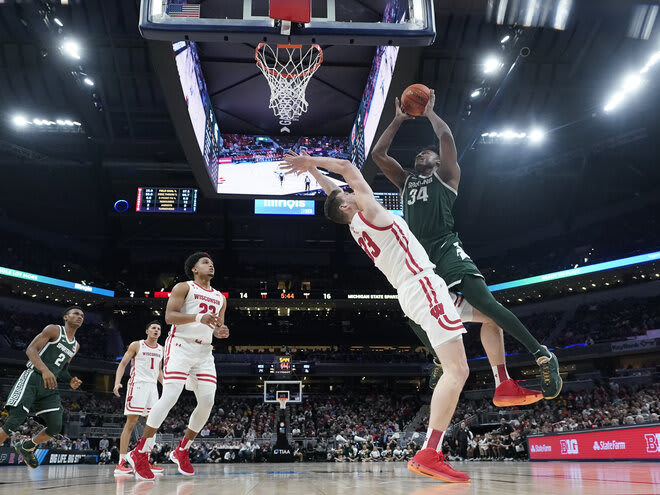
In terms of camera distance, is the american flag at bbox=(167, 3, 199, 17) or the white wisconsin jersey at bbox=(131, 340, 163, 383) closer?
the american flag at bbox=(167, 3, 199, 17)

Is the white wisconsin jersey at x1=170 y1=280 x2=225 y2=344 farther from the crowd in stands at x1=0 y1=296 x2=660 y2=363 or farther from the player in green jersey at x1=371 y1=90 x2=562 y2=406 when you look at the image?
the crowd in stands at x1=0 y1=296 x2=660 y2=363

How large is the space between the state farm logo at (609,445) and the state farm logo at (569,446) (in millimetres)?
688

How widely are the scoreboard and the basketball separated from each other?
16.1 meters

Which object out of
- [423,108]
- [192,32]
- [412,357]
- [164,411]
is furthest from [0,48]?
[412,357]

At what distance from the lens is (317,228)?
28438 mm

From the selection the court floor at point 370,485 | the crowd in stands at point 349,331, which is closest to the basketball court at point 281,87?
the court floor at point 370,485

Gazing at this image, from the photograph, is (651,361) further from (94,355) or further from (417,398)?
(94,355)

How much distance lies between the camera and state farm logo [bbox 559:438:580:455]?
34.3 feet

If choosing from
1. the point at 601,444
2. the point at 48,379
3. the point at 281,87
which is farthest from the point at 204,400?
the point at 601,444

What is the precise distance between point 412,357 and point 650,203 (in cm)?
1340

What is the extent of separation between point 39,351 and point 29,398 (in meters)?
0.49

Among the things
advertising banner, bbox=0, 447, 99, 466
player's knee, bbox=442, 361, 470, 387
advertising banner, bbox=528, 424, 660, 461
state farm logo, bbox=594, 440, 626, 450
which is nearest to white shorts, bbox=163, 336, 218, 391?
player's knee, bbox=442, 361, 470, 387

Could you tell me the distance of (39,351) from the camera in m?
5.78

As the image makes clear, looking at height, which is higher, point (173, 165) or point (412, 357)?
point (173, 165)
